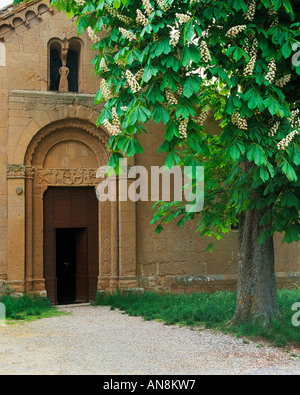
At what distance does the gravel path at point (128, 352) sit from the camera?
6676mm

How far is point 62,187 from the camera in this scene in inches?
541

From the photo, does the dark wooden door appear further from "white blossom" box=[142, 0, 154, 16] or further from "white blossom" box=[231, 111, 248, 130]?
"white blossom" box=[142, 0, 154, 16]

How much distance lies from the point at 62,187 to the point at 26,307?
144 inches

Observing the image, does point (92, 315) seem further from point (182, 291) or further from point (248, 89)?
point (248, 89)

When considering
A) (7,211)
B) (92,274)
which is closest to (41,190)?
(7,211)

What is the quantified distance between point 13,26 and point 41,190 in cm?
481

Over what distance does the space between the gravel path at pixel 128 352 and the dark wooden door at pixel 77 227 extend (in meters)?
3.14

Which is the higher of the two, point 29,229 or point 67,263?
point 29,229

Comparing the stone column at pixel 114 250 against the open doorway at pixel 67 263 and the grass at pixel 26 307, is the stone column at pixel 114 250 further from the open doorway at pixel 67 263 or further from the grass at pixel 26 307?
the grass at pixel 26 307

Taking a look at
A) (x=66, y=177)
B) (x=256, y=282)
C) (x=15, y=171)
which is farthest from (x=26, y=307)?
(x=256, y=282)

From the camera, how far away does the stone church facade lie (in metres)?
13.0

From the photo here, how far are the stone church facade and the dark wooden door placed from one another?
3 cm

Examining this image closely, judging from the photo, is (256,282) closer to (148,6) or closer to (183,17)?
(183,17)

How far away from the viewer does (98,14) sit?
6.91 m
